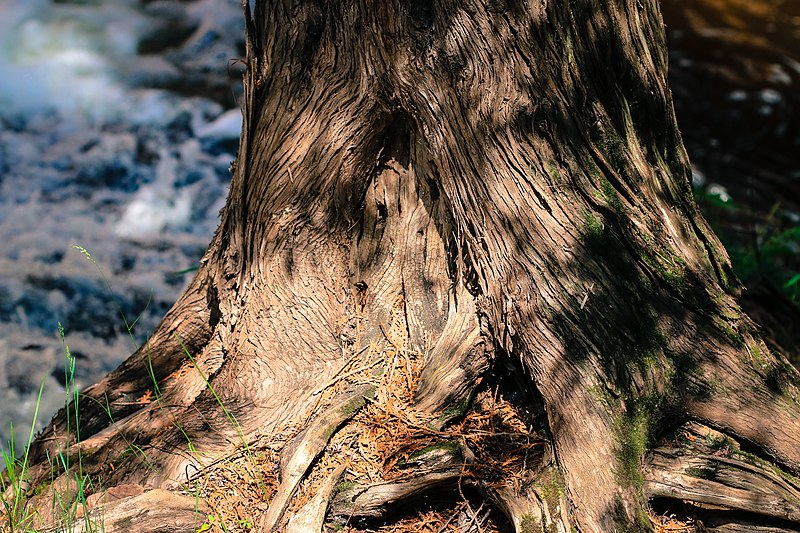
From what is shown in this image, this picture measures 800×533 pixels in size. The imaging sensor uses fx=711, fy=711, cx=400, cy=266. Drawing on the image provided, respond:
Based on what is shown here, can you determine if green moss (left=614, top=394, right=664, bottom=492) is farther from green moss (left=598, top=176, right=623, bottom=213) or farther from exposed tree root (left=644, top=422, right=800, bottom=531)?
green moss (left=598, top=176, right=623, bottom=213)

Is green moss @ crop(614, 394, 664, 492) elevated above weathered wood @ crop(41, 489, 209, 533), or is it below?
above

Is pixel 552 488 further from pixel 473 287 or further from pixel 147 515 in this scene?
pixel 147 515

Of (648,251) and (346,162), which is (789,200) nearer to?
(648,251)

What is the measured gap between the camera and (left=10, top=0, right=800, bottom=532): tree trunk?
7.89 feet

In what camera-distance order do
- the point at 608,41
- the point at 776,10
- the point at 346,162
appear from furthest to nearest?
the point at 776,10
the point at 346,162
the point at 608,41

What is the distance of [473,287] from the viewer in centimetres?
268

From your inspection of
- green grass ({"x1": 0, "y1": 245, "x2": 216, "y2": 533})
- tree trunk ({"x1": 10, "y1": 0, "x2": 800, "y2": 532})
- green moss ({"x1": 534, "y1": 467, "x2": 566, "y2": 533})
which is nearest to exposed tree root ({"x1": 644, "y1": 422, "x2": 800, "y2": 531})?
tree trunk ({"x1": 10, "y1": 0, "x2": 800, "y2": 532})

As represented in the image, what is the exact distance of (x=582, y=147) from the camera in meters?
2.51

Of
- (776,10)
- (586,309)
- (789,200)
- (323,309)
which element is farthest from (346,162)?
(776,10)

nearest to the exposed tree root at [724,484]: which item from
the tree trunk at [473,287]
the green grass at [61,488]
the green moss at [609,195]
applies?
the tree trunk at [473,287]

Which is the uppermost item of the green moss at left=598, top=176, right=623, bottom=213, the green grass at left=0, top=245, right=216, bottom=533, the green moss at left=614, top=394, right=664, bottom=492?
the green moss at left=598, top=176, right=623, bottom=213

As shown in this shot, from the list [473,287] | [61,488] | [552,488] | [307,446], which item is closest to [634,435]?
[552,488]

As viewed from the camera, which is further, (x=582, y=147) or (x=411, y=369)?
(x=411, y=369)

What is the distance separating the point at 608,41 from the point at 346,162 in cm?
107
